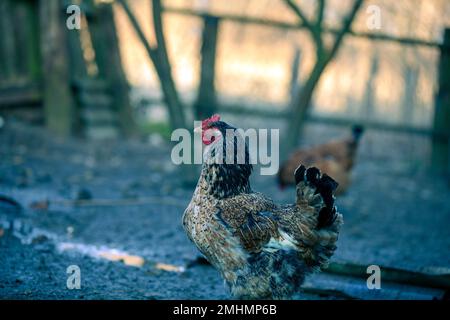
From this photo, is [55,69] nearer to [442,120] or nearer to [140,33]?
[140,33]

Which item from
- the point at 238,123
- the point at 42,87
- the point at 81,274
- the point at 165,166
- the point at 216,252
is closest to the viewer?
the point at 216,252

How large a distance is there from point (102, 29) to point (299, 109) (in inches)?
162

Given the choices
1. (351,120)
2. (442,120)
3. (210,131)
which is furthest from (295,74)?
(210,131)

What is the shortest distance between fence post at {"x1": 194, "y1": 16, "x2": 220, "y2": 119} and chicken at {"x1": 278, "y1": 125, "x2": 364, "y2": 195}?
6.42 feet

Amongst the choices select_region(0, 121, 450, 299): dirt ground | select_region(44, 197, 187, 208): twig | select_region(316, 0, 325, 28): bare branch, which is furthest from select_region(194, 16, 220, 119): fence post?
select_region(44, 197, 187, 208): twig

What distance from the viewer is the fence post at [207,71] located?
8.18 meters

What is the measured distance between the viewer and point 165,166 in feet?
27.4

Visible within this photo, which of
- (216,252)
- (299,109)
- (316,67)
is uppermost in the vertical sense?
(316,67)

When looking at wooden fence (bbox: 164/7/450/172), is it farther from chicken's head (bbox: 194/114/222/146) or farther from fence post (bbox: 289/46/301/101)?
chicken's head (bbox: 194/114/222/146)

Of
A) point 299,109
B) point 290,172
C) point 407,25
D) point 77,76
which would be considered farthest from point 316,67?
point 407,25

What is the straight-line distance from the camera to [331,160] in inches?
265

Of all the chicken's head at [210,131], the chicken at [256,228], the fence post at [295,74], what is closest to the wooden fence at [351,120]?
the fence post at [295,74]

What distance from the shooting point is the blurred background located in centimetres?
428

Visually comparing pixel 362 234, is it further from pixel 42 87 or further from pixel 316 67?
pixel 42 87
